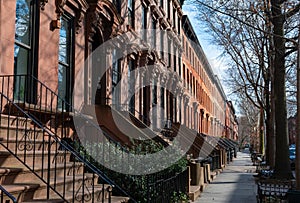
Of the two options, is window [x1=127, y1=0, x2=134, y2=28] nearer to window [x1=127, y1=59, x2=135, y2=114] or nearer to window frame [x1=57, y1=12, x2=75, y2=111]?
window [x1=127, y1=59, x2=135, y2=114]

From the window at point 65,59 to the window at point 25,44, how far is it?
4.42 feet

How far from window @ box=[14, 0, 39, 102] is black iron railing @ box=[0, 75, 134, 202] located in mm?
32

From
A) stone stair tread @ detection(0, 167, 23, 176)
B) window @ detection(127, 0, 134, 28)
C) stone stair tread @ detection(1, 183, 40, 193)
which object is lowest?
stone stair tread @ detection(1, 183, 40, 193)

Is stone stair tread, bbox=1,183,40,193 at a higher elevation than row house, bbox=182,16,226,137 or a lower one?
lower

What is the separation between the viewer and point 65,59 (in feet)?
33.6

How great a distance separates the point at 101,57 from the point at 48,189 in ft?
24.9

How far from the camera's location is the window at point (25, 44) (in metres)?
8.02

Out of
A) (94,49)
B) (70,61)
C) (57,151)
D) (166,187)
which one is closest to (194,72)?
(94,49)

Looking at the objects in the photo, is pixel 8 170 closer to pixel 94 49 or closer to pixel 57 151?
pixel 57 151

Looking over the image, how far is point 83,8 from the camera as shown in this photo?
1091 centimetres

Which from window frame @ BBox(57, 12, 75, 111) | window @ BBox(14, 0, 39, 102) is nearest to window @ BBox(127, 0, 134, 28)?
window frame @ BBox(57, 12, 75, 111)

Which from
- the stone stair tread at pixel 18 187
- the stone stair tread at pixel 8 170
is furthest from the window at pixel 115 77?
the stone stair tread at pixel 18 187

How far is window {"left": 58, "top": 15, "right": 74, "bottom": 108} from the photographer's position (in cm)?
998

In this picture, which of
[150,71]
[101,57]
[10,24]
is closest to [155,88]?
[150,71]
